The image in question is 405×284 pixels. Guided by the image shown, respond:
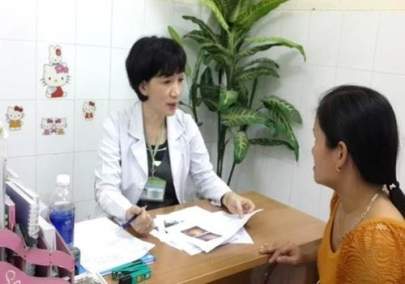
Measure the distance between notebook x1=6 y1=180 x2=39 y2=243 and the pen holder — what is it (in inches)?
1.4

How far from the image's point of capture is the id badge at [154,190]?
1.83 metres

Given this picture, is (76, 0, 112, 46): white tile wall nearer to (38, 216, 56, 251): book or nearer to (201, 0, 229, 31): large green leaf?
(201, 0, 229, 31): large green leaf

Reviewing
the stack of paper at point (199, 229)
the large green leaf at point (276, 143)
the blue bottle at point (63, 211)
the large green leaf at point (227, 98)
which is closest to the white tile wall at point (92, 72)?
the large green leaf at point (227, 98)

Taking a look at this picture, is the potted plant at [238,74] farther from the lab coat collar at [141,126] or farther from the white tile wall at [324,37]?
the lab coat collar at [141,126]

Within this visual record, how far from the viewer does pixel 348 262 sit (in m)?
1.09

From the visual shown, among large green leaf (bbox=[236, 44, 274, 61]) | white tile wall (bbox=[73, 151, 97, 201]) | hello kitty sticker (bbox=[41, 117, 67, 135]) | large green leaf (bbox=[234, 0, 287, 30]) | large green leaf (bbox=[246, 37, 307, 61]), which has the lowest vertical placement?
white tile wall (bbox=[73, 151, 97, 201])

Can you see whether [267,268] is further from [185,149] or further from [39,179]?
[39,179]

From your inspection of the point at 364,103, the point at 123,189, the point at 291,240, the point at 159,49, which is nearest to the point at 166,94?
the point at 159,49

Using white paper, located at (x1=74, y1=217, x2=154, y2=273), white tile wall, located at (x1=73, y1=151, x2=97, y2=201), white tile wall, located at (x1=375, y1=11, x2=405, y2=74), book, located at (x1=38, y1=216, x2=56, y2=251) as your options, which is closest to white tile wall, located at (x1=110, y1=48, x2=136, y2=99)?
white tile wall, located at (x1=73, y1=151, x2=97, y2=201)

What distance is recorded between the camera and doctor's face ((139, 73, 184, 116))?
6.03 ft

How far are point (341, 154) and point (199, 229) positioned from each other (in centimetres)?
59

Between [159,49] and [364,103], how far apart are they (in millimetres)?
992

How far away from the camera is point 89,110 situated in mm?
2408

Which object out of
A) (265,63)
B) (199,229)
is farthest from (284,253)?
(265,63)
